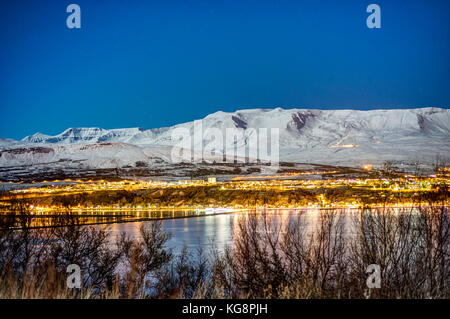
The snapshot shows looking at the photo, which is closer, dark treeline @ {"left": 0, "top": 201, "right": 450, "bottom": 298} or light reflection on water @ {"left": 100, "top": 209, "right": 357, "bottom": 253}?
dark treeline @ {"left": 0, "top": 201, "right": 450, "bottom": 298}

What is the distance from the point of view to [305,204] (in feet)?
221

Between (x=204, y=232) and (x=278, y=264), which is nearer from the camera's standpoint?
(x=278, y=264)

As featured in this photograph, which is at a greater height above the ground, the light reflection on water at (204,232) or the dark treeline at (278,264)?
the dark treeline at (278,264)

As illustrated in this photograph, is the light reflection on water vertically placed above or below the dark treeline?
below

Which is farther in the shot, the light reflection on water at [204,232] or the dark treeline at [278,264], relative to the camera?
the light reflection on water at [204,232]

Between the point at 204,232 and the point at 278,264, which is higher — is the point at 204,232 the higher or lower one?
the lower one
